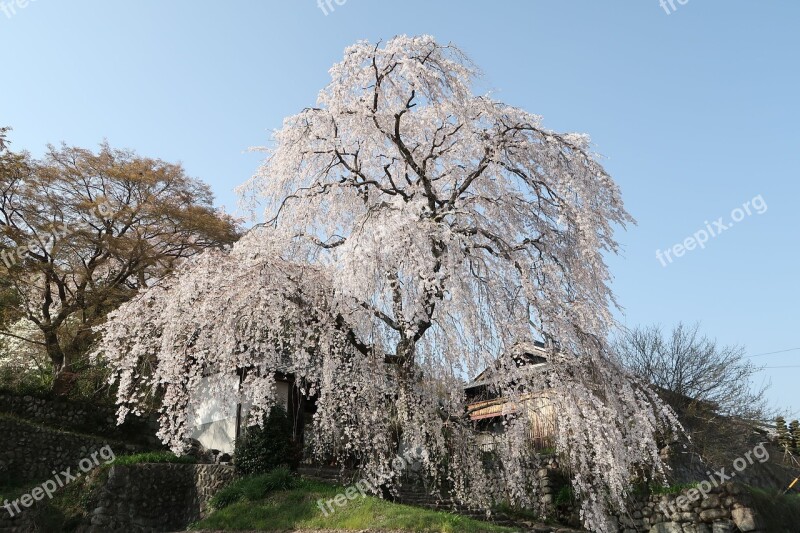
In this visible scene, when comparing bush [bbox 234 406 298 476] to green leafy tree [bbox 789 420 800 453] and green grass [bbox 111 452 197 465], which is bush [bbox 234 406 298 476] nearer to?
green grass [bbox 111 452 197 465]

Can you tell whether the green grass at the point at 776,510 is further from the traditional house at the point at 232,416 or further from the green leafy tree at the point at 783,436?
the traditional house at the point at 232,416

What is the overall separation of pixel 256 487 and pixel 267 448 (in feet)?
4.15

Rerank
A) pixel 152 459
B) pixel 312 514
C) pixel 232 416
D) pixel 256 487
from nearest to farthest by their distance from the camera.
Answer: pixel 312 514 → pixel 256 487 → pixel 152 459 → pixel 232 416

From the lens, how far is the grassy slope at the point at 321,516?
30.8ft

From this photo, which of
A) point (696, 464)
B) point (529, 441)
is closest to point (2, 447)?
point (529, 441)

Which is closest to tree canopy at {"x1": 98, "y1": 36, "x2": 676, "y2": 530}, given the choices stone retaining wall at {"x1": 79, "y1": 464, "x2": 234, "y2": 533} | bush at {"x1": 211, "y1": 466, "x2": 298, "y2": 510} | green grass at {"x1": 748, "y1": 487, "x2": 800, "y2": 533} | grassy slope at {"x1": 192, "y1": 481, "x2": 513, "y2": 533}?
grassy slope at {"x1": 192, "y1": 481, "x2": 513, "y2": 533}

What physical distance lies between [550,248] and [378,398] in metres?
4.10

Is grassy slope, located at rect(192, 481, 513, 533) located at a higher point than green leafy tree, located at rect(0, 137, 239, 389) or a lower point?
lower

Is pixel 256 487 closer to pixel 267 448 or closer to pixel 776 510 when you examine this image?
pixel 267 448

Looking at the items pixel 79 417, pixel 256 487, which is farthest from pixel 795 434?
pixel 79 417

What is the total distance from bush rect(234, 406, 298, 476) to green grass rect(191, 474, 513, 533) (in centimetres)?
54

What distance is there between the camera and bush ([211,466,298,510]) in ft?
40.1

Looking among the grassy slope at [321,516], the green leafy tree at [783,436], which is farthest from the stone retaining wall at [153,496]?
the green leafy tree at [783,436]

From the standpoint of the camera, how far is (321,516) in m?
10.6
